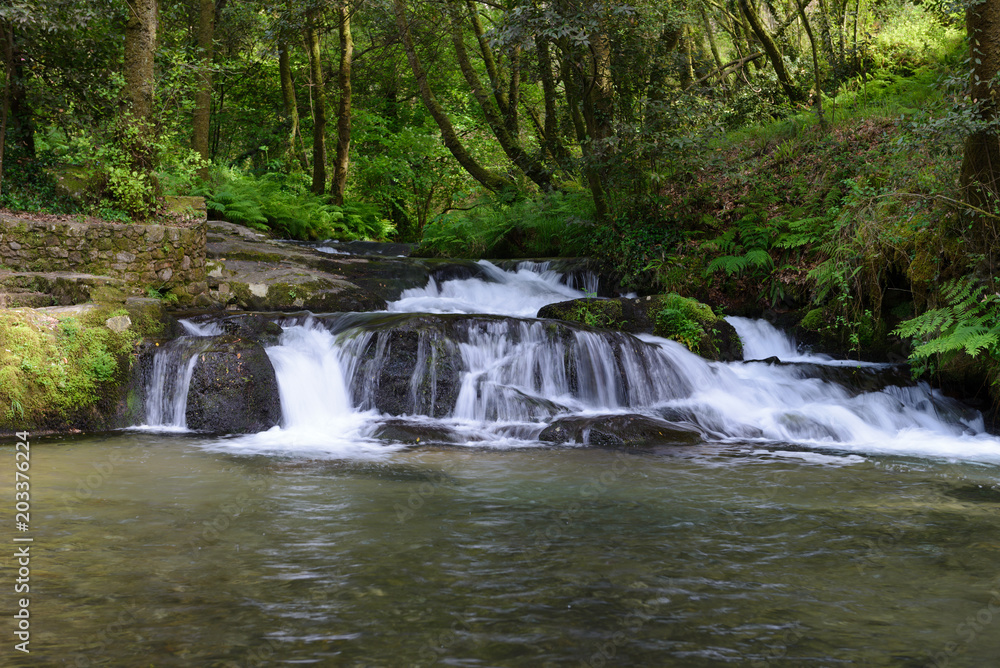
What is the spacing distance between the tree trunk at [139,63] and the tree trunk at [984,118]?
37.0ft

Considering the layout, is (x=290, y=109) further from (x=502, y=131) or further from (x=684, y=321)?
(x=684, y=321)

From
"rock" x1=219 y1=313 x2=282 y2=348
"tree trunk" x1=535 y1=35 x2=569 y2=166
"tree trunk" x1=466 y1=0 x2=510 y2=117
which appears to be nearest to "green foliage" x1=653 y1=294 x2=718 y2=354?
"tree trunk" x1=535 y1=35 x2=569 y2=166

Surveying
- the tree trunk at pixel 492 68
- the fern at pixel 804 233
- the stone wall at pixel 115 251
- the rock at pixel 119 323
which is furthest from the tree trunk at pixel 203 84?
the fern at pixel 804 233

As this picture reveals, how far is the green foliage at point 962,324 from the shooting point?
833 centimetres

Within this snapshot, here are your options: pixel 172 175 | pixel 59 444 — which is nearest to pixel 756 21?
pixel 172 175

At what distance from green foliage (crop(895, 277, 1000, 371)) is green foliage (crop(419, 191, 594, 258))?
22.5ft

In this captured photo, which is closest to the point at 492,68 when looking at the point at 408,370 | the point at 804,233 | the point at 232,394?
the point at 804,233

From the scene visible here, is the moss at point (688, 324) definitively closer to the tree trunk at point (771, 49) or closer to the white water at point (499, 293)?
the white water at point (499, 293)

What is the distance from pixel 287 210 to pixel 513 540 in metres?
17.1

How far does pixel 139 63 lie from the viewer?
1191 cm

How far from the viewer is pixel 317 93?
70.3 ft

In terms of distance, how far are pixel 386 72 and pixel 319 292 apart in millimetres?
15631

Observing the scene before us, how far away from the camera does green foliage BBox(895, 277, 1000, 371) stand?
8.33m

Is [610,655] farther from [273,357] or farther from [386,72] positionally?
[386,72]
